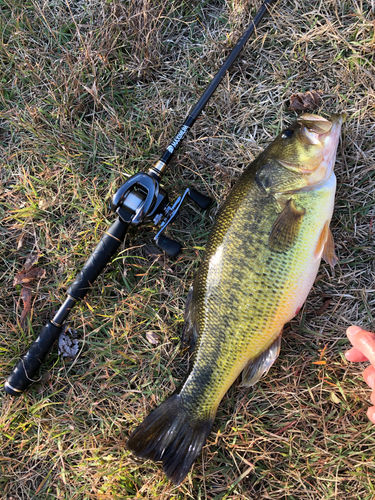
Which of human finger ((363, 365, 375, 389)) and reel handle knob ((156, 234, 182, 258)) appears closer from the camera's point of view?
human finger ((363, 365, 375, 389))

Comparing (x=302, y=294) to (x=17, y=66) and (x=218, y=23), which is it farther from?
(x=17, y=66)

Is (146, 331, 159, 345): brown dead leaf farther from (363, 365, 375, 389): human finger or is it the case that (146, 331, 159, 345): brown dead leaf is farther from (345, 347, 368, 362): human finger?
(363, 365, 375, 389): human finger

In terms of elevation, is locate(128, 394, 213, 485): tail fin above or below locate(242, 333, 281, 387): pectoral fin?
below

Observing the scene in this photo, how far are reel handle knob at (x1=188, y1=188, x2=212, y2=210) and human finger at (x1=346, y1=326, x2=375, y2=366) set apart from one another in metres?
1.38

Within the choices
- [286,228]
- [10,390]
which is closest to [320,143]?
[286,228]

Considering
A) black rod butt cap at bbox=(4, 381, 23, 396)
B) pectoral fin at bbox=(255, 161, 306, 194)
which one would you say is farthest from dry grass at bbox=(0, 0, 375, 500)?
pectoral fin at bbox=(255, 161, 306, 194)

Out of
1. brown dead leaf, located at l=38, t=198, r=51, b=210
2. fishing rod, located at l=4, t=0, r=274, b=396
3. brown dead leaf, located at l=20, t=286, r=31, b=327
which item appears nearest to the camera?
fishing rod, located at l=4, t=0, r=274, b=396

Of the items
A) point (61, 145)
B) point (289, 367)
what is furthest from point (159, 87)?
point (289, 367)

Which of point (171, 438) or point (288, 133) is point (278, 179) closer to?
point (288, 133)

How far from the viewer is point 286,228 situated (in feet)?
6.94

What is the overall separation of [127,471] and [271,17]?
395 centimetres

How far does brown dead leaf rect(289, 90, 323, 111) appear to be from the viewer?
2.65m

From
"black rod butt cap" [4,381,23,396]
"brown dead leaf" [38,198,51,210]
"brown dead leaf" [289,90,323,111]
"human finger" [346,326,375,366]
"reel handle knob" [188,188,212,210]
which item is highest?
"brown dead leaf" [289,90,323,111]

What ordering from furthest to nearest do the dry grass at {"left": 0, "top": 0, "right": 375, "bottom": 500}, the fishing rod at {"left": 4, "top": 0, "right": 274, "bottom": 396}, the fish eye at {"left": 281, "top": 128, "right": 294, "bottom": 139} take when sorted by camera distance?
the dry grass at {"left": 0, "top": 0, "right": 375, "bottom": 500} < the fishing rod at {"left": 4, "top": 0, "right": 274, "bottom": 396} < the fish eye at {"left": 281, "top": 128, "right": 294, "bottom": 139}
